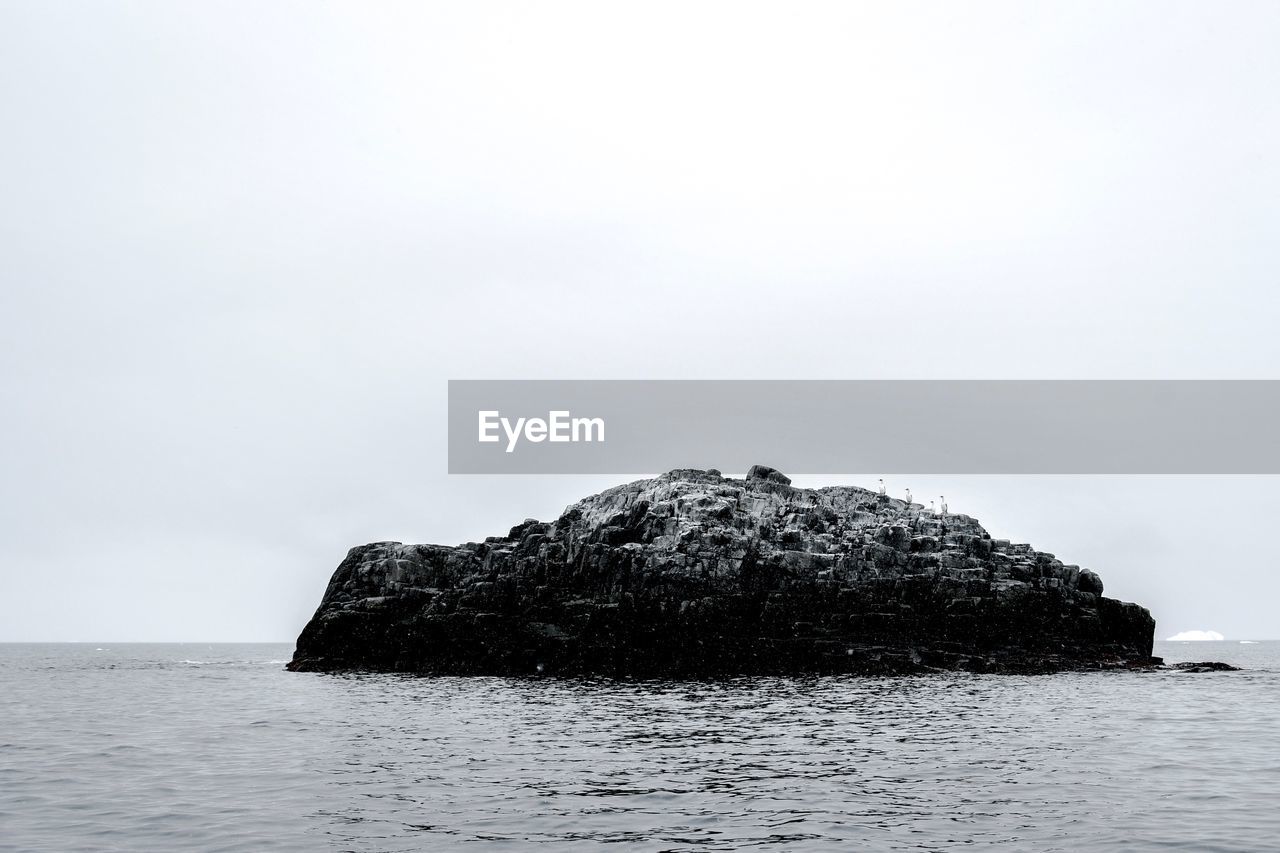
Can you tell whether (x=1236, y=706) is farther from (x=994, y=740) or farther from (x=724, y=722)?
(x=724, y=722)

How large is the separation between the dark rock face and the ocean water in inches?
902

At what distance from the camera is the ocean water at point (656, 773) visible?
2123 cm

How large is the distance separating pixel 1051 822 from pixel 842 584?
202 ft

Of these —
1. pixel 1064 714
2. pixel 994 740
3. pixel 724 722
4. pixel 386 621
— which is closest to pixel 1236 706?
pixel 1064 714

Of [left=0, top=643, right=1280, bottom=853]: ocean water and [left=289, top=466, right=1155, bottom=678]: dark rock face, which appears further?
[left=289, top=466, right=1155, bottom=678]: dark rock face

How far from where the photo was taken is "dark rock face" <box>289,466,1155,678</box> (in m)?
78.8

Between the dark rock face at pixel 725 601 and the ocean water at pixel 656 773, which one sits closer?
the ocean water at pixel 656 773

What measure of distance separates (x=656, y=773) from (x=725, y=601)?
5199 centimetres

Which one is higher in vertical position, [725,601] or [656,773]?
[725,601]

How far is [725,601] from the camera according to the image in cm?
8062

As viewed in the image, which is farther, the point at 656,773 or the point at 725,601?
the point at 725,601

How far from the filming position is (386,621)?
294 ft

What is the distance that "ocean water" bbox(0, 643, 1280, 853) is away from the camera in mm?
21234

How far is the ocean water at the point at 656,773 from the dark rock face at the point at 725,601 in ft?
75.1
